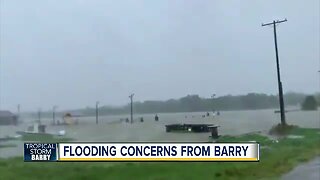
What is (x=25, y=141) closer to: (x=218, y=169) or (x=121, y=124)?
(x=121, y=124)

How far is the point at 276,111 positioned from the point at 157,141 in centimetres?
525

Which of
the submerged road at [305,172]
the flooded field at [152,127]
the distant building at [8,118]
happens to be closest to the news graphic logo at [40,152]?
the flooded field at [152,127]

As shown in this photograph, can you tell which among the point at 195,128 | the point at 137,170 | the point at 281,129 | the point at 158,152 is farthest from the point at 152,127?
the point at 281,129

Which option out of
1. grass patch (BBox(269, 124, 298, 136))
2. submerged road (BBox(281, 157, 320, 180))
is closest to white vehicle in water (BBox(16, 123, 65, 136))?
submerged road (BBox(281, 157, 320, 180))

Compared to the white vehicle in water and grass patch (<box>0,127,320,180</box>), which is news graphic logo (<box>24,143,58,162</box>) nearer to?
grass patch (<box>0,127,320,180</box>)

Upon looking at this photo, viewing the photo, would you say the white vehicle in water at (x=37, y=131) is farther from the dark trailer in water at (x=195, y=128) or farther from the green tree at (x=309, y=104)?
the green tree at (x=309, y=104)

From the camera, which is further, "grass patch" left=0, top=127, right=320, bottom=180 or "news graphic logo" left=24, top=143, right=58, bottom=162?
"news graphic logo" left=24, top=143, right=58, bottom=162

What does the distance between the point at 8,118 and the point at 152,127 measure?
4.24m

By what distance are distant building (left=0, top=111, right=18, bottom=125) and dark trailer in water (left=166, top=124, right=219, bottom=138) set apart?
4526 mm

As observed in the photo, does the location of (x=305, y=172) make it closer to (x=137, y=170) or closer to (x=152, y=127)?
(x=137, y=170)

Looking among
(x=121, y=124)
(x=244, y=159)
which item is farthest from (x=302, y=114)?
(x=121, y=124)

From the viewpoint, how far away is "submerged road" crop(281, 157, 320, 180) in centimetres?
1174

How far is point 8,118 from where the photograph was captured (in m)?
14.1

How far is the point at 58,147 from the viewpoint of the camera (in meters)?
12.2
